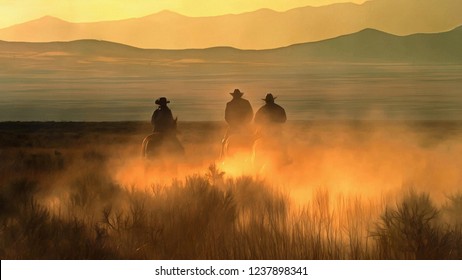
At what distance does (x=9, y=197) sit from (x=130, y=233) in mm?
1336

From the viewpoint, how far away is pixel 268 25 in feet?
24.8

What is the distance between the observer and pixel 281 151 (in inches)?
294

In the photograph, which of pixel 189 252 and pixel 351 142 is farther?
pixel 351 142

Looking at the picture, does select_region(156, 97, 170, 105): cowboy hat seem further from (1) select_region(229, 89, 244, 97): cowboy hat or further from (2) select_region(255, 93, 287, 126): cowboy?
(2) select_region(255, 93, 287, 126): cowboy

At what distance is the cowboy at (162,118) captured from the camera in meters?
7.54

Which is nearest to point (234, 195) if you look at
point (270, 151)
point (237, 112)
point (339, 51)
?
point (270, 151)

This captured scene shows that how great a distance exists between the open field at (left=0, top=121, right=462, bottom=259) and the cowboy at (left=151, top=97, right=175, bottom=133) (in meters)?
0.18

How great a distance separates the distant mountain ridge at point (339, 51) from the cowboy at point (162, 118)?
444 mm

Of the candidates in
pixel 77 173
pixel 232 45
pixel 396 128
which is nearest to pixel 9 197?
pixel 77 173

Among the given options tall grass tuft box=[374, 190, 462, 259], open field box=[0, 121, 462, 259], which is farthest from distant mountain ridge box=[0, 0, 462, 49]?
tall grass tuft box=[374, 190, 462, 259]

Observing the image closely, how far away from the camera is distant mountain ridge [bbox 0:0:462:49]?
296 inches

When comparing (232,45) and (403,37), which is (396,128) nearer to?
(403,37)

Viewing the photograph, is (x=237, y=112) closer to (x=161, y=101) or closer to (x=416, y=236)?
(x=161, y=101)

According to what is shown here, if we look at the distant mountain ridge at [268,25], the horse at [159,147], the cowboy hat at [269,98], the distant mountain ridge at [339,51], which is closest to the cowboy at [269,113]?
the cowboy hat at [269,98]
